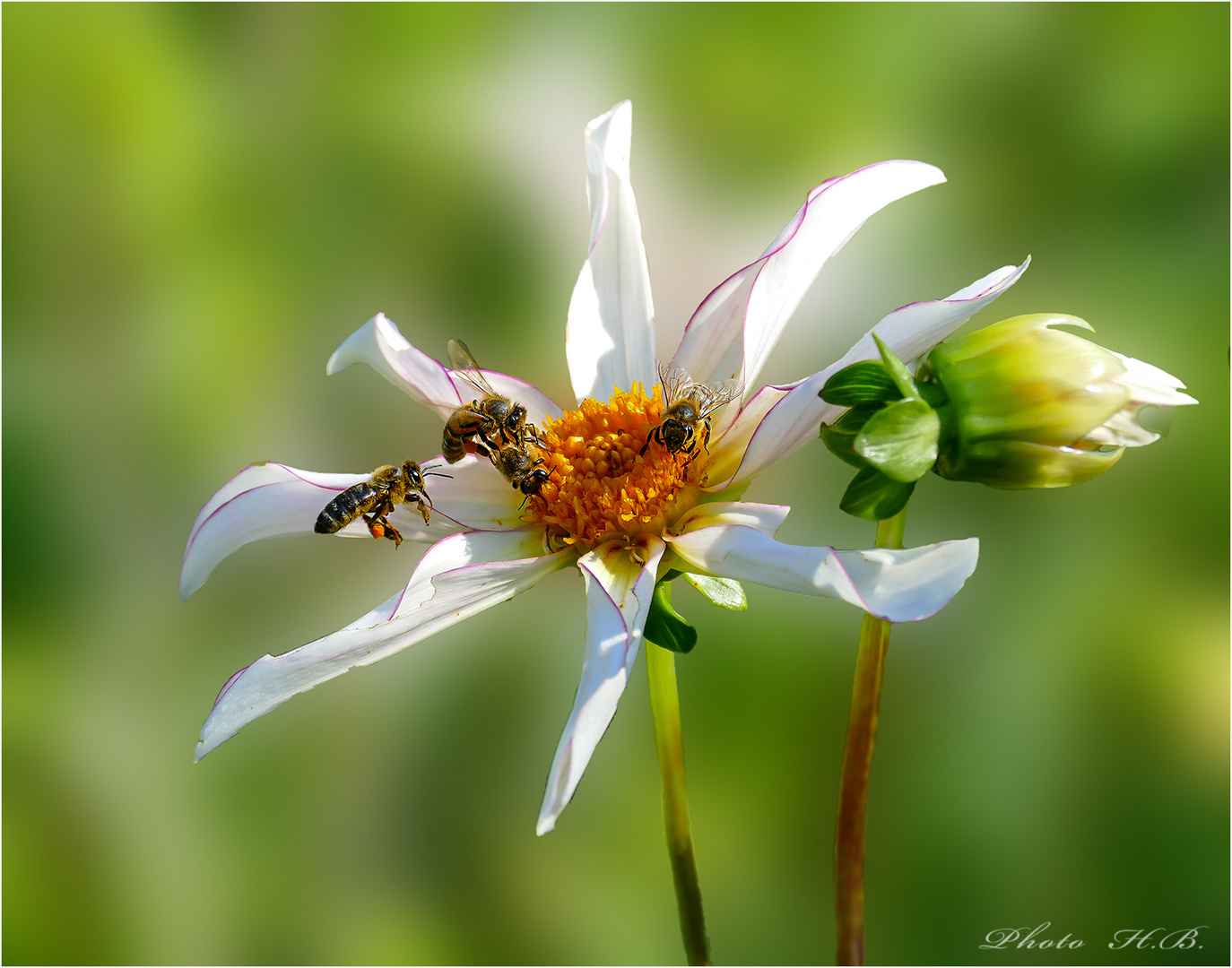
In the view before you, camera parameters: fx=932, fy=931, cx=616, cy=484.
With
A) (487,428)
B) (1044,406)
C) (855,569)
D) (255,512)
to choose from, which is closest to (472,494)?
(487,428)

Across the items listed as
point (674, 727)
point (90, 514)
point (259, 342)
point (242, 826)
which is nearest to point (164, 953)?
point (242, 826)

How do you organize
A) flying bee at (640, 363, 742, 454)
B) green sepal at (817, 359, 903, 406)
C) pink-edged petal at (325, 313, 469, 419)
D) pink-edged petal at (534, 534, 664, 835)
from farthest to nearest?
1. pink-edged petal at (325, 313, 469, 419)
2. flying bee at (640, 363, 742, 454)
3. green sepal at (817, 359, 903, 406)
4. pink-edged petal at (534, 534, 664, 835)

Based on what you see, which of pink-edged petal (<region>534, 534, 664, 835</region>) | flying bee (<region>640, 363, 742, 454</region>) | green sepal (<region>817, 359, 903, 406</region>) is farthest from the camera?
flying bee (<region>640, 363, 742, 454</region>)

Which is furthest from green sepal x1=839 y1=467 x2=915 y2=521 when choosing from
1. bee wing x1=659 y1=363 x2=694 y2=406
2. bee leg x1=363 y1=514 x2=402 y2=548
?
bee leg x1=363 y1=514 x2=402 y2=548

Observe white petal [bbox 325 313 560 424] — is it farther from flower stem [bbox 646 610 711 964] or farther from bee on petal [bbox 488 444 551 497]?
flower stem [bbox 646 610 711 964]

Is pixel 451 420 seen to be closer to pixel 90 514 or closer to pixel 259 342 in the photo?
pixel 259 342

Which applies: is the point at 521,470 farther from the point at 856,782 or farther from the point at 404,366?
the point at 856,782
